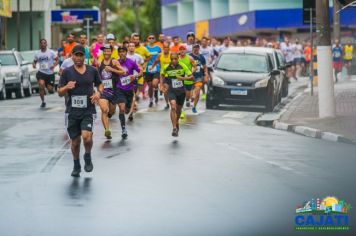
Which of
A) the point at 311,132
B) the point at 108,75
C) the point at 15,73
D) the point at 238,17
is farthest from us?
the point at 238,17

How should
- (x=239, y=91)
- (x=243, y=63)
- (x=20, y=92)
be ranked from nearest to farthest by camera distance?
(x=239, y=91) → (x=243, y=63) → (x=20, y=92)

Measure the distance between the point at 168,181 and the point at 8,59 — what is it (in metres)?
26.4

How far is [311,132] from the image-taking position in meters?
21.7

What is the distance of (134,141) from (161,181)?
5719mm

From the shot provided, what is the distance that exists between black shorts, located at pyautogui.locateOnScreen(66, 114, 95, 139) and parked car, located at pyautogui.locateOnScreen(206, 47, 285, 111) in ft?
48.0

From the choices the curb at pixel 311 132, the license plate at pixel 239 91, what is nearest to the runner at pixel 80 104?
the curb at pixel 311 132

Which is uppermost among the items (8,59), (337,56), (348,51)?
(348,51)

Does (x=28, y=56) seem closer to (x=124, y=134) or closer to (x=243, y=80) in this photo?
(x=243, y=80)

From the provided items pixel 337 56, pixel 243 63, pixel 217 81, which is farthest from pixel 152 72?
pixel 337 56

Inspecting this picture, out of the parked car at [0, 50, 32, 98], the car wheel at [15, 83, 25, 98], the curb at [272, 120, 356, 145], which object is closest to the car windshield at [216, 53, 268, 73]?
the curb at [272, 120, 356, 145]

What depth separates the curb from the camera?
20.3m

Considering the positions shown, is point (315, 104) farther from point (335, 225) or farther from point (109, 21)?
point (109, 21)

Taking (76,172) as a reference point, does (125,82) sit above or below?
above

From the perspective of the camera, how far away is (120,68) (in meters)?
20.8
